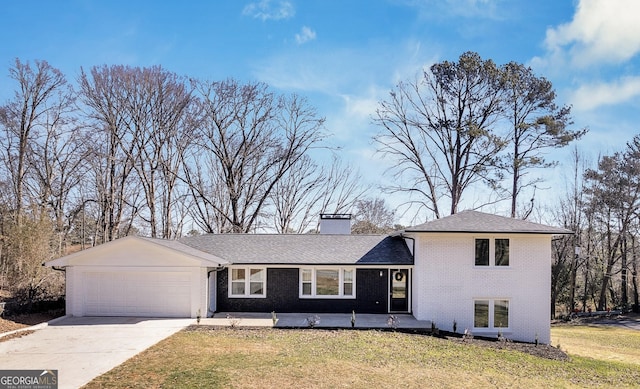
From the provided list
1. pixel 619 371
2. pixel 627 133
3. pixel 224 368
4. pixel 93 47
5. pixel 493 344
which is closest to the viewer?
pixel 224 368

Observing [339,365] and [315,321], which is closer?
[339,365]

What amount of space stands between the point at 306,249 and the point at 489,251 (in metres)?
7.27

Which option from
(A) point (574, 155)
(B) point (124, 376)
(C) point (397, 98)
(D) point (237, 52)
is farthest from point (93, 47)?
(A) point (574, 155)

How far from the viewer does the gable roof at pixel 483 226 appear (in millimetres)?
15391

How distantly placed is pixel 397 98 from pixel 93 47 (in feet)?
58.7

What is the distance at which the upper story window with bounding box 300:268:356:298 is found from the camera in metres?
17.1

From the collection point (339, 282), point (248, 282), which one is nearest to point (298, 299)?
point (339, 282)

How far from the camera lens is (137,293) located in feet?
51.7

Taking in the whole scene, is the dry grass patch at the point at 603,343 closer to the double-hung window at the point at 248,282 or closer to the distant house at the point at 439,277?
the distant house at the point at 439,277

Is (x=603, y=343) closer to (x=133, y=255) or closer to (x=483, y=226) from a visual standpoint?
(x=483, y=226)

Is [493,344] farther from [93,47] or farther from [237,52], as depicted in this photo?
[93,47]

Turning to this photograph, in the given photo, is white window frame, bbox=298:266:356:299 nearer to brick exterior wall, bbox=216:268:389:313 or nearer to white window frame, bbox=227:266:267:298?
brick exterior wall, bbox=216:268:389:313

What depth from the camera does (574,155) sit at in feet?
96.1
